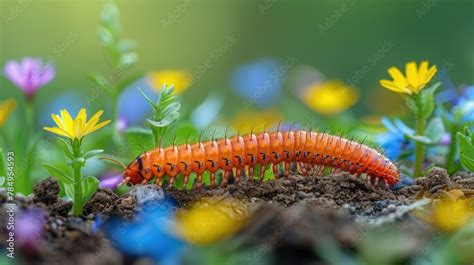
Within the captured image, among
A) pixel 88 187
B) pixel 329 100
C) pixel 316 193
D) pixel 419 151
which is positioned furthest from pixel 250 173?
pixel 329 100

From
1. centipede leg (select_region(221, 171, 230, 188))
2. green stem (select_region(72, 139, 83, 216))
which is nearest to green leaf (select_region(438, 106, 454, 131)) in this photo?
centipede leg (select_region(221, 171, 230, 188))

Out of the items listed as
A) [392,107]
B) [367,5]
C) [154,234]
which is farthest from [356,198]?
[367,5]

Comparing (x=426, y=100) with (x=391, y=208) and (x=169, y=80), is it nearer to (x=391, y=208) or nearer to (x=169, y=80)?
(x=391, y=208)

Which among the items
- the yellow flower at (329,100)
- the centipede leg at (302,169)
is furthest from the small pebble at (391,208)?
the yellow flower at (329,100)

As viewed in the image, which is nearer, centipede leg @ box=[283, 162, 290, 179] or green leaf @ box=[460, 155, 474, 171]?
green leaf @ box=[460, 155, 474, 171]

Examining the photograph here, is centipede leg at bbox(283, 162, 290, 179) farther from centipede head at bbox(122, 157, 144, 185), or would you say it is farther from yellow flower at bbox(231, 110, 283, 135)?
yellow flower at bbox(231, 110, 283, 135)

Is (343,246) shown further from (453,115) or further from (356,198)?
(453,115)

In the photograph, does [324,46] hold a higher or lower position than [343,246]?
higher
